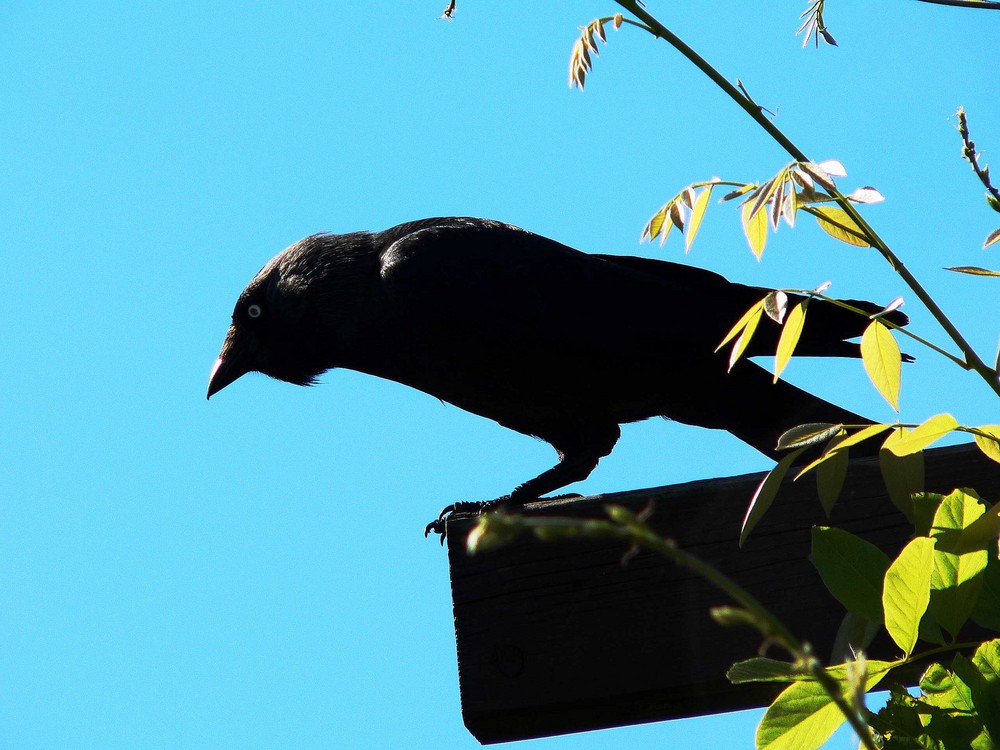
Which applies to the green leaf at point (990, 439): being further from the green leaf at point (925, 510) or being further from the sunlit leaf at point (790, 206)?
the sunlit leaf at point (790, 206)

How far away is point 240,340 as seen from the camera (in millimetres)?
3584

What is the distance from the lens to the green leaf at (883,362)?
945mm

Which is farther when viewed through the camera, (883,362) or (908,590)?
(883,362)

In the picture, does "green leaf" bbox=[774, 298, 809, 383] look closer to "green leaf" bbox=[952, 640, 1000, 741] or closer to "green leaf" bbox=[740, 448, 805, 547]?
"green leaf" bbox=[740, 448, 805, 547]

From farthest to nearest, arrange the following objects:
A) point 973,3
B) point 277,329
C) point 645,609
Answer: point 277,329 → point 645,609 → point 973,3

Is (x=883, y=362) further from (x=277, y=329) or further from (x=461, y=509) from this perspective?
(x=277, y=329)

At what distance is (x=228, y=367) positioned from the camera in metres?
3.56

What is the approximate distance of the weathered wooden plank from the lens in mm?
1453

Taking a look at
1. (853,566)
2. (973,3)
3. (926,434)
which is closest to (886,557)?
(853,566)

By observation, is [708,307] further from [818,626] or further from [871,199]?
[871,199]

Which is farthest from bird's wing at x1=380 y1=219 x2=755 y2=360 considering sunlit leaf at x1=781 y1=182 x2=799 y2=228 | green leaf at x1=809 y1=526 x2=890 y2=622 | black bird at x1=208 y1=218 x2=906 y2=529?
green leaf at x1=809 y1=526 x2=890 y2=622

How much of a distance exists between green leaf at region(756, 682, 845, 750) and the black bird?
6.49 ft

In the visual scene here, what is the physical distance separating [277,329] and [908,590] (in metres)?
2.93

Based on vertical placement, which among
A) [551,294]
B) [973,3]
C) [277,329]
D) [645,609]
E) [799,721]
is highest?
[277,329]
